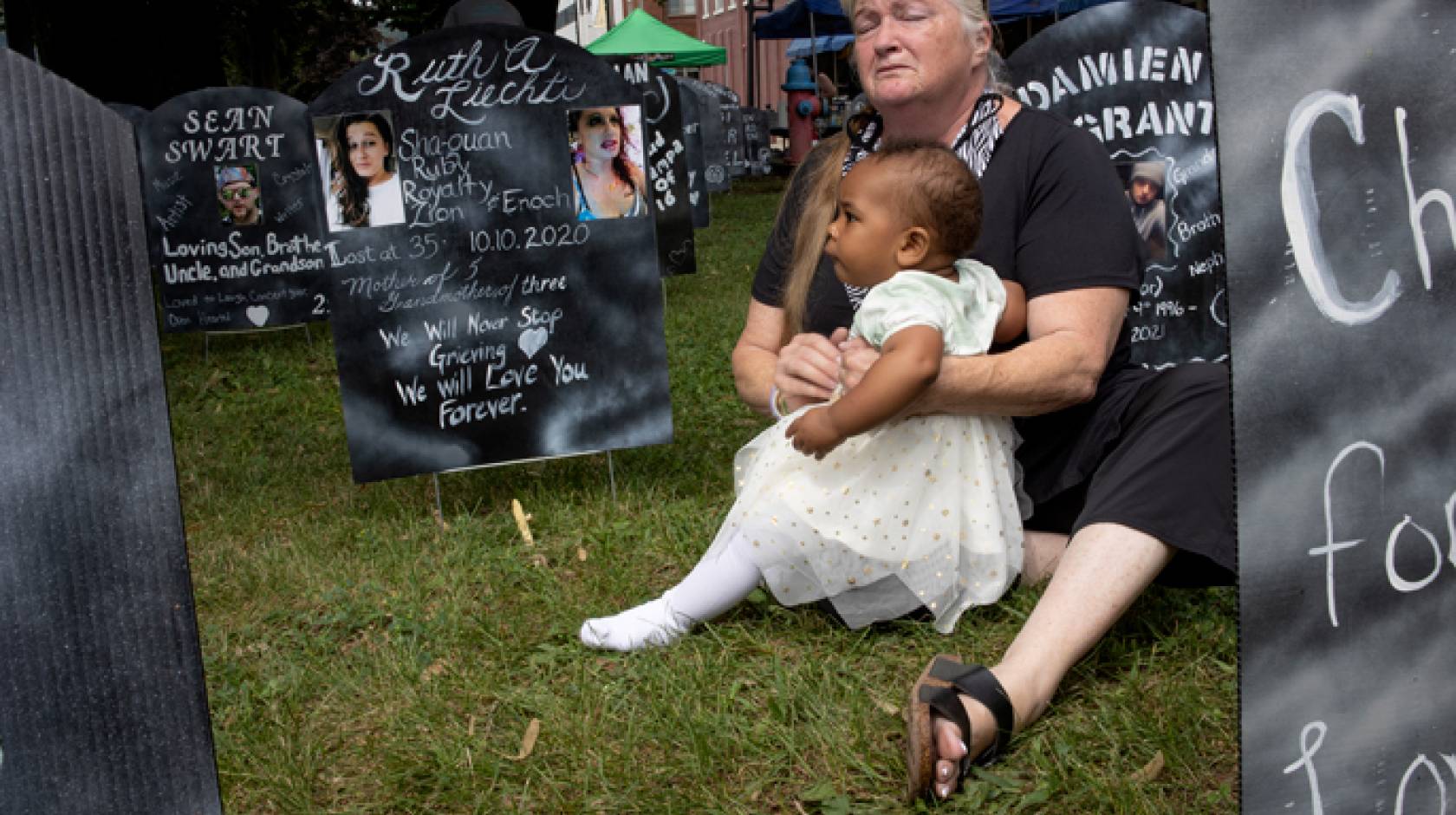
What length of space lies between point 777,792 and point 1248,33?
1.57m

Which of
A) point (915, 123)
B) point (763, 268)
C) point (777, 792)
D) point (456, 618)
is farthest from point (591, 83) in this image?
point (777, 792)

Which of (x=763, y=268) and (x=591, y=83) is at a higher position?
(x=591, y=83)

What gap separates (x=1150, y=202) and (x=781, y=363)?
5.51 feet

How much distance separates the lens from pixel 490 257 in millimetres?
3980

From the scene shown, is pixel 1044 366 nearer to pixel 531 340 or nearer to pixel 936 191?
pixel 936 191

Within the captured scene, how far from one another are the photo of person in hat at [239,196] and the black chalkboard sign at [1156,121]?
16.3ft

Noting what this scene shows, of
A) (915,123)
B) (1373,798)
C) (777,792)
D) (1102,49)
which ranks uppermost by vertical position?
(1102,49)

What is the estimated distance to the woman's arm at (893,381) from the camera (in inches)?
95.7

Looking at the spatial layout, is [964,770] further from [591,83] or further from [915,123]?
[591,83]

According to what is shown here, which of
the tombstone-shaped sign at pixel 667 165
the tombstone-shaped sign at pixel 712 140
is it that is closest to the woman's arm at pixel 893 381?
the tombstone-shaped sign at pixel 667 165

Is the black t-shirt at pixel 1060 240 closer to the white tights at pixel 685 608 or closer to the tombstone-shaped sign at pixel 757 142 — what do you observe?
the white tights at pixel 685 608

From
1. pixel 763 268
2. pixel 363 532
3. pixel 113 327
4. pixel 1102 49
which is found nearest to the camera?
pixel 113 327

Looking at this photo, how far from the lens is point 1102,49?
3.81 meters

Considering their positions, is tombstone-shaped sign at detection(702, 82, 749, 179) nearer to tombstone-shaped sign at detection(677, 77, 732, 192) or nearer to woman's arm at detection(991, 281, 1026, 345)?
tombstone-shaped sign at detection(677, 77, 732, 192)
